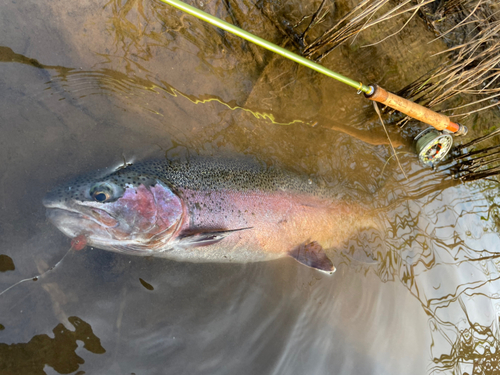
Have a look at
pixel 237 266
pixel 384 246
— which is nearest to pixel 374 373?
pixel 384 246

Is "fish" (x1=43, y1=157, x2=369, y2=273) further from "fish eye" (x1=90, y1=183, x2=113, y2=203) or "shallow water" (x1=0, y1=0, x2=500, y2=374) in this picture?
"shallow water" (x1=0, y1=0, x2=500, y2=374)

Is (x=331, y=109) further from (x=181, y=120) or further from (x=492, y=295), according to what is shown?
(x=492, y=295)

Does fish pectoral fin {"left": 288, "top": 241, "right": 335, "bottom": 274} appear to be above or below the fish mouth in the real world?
above

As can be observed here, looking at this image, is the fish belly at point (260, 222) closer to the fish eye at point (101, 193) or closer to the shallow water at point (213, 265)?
the shallow water at point (213, 265)

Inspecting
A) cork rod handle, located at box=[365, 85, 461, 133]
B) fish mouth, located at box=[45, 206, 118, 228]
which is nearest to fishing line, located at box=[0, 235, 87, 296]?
fish mouth, located at box=[45, 206, 118, 228]

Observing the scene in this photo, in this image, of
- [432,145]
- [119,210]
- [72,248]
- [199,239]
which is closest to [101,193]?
[119,210]

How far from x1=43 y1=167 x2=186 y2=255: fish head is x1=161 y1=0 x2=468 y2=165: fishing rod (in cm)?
148

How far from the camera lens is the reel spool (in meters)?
3.75

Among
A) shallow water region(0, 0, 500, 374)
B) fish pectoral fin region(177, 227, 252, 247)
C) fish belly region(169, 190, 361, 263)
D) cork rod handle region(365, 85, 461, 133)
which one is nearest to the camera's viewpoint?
shallow water region(0, 0, 500, 374)

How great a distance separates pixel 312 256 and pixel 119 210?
202cm

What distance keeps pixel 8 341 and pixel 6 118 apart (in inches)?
77.2

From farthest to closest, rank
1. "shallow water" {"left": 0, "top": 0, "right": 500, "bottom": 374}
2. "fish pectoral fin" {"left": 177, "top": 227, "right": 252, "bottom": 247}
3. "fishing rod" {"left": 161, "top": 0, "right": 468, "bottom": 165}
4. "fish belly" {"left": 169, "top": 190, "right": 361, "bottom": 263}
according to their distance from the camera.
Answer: "fish belly" {"left": 169, "top": 190, "right": 361, "bottom": 263} → "fish pectoral fin" {"left": 177, "top": 227, "right": 252, "bottom": 247} → "shallow water" {"left": 0, "top": 0, "right": 500, "bottom": 374} → "fishing rod" {"left": 161, "top": 0, "right": 468, "bottom": 165}

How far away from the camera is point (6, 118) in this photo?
264 cm

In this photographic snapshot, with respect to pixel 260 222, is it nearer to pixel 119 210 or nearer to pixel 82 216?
pixel 119 210
